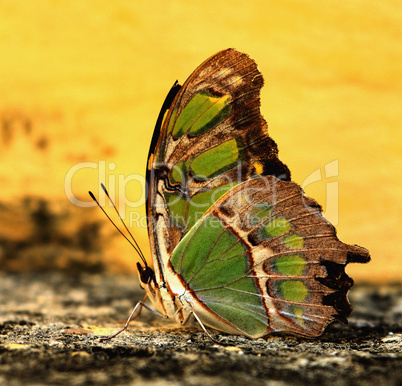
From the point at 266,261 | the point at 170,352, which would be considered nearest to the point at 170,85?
the point at 266,261

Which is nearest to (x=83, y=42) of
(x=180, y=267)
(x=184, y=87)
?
(x=184, y=87)

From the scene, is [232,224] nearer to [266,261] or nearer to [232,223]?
[232,223]

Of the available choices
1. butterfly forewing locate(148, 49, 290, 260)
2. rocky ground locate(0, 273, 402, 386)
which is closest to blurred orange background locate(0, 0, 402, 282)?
rocky ground locate(0, 273, 402, 386)

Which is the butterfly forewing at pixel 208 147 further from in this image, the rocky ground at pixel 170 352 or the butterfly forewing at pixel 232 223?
the rocky ground at pixel 170 352

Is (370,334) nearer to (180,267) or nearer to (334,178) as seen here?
(180,267)

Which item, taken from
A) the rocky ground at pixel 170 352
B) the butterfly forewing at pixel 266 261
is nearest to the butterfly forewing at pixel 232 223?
the butterfly forewing at pixel 266 261
